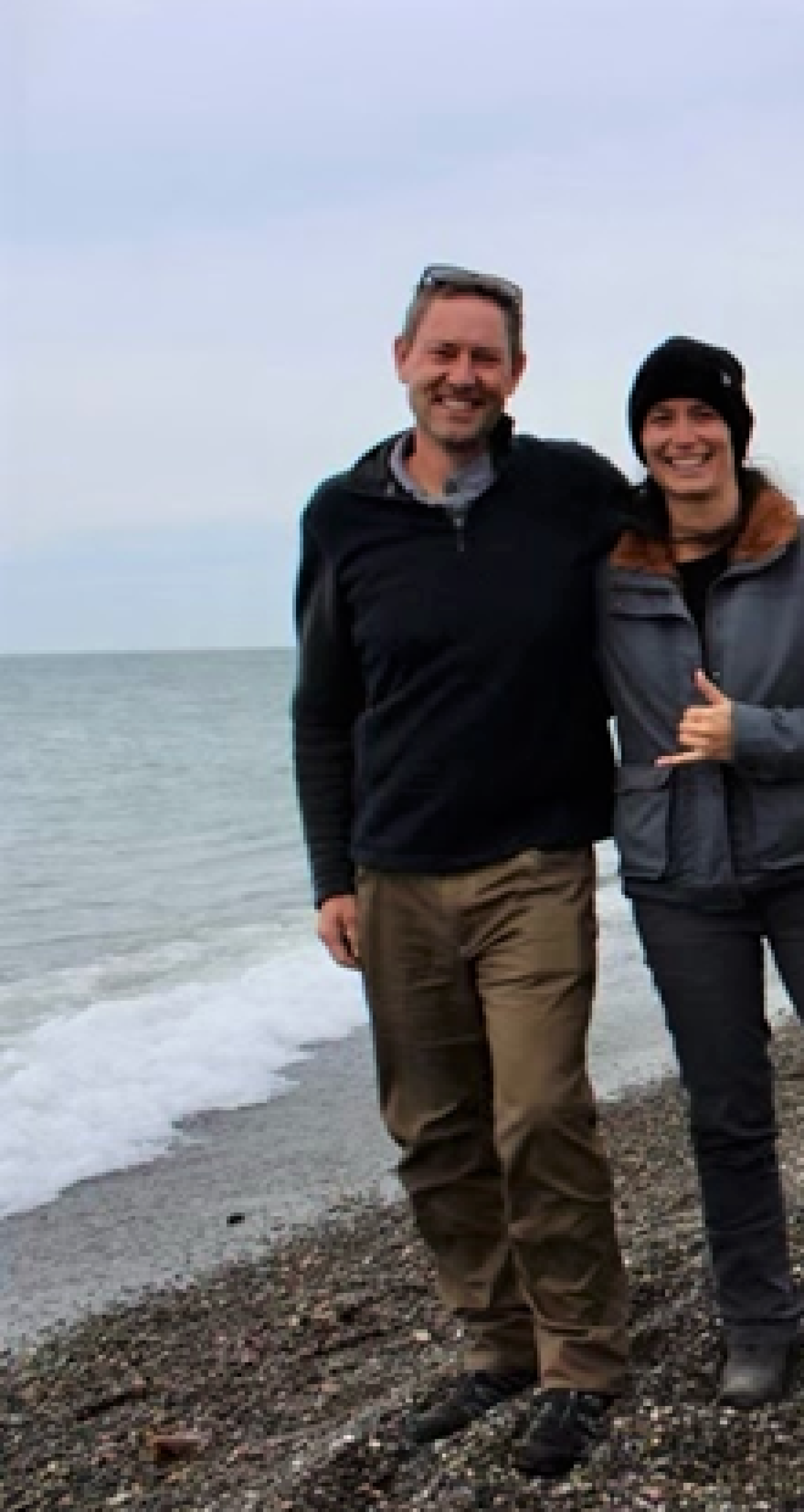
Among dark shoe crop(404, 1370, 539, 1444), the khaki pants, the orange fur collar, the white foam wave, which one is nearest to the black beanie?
the orange fur collar

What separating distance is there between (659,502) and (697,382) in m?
0.29

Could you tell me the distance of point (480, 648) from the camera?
13.3 ft

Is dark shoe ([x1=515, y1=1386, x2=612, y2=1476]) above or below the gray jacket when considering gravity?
below

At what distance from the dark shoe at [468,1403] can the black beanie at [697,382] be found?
7.30 feet

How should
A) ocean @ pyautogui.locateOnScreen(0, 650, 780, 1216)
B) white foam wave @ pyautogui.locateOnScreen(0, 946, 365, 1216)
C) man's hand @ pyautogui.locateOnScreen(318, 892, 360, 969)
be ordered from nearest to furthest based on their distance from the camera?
man's hand @ pyautogui.locateOnScreen(318, 892, 360, 969), white foam wave @ pyautogui.locateOnScreen(0, 946, 365, 1216), ocean @ pyautogui.locateOnScreen(0, 650, 780, 1216)

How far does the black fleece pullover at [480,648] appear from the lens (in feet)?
13.4

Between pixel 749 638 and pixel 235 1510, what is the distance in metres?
2.32

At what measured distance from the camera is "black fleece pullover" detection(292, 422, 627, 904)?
4.08 metres

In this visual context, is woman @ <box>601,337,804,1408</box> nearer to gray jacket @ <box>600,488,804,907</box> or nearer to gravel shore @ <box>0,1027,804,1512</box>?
gray jacket @ <box>600,488,804,907</box>

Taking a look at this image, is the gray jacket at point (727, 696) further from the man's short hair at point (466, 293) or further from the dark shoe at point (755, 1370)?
the dark shoe at point (755, 1370)

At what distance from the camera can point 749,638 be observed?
3.93m

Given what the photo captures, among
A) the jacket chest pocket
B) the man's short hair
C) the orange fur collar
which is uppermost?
the man's short hair

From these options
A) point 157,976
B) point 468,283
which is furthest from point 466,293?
point 157,976

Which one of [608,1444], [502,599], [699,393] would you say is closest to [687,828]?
[502,599]
